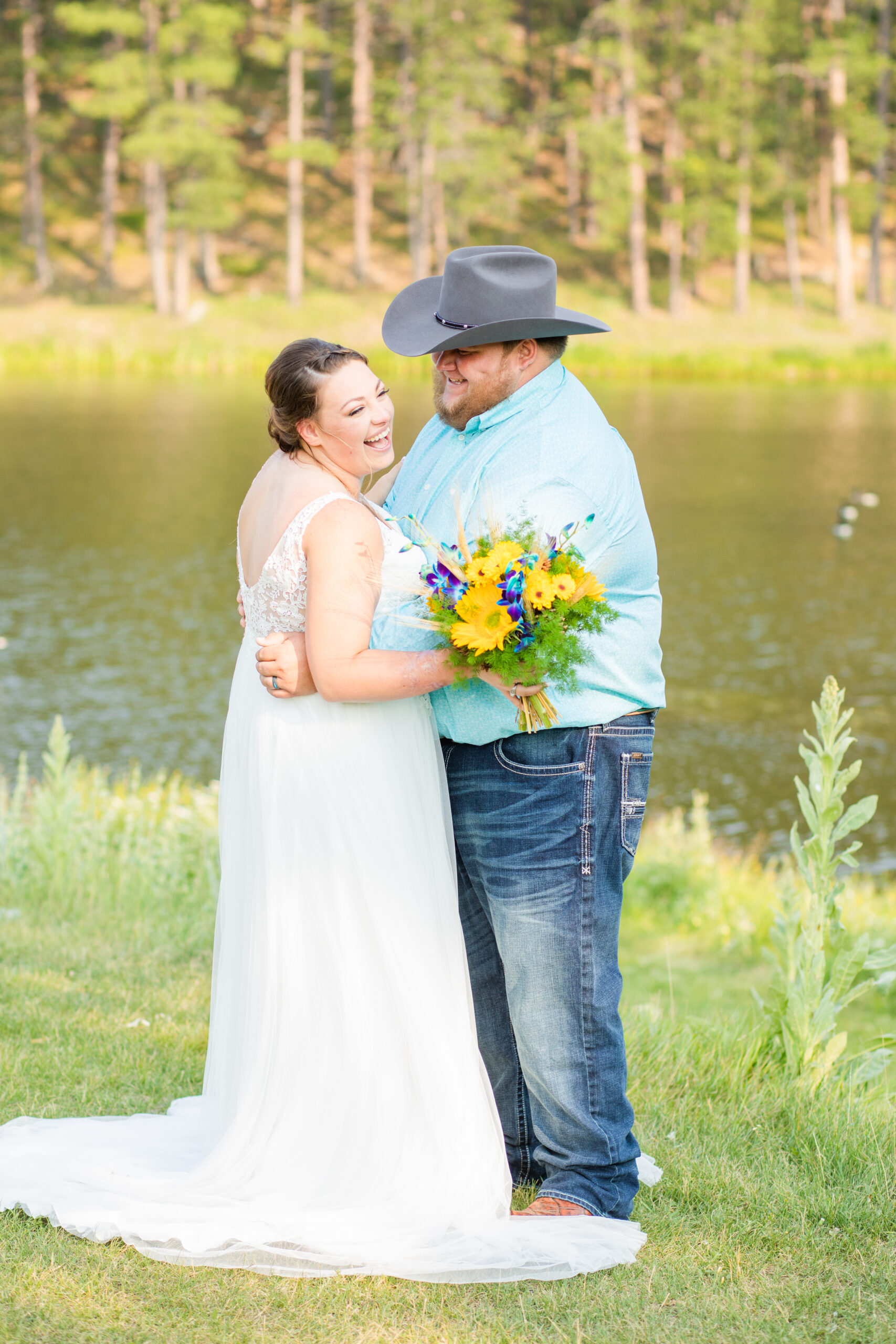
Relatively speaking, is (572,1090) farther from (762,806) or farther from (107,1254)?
(762,806)

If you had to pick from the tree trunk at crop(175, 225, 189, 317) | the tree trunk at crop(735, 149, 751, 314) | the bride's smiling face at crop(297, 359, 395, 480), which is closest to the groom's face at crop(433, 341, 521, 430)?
the bride's smiling face at crop(297, 359, 395, 480)

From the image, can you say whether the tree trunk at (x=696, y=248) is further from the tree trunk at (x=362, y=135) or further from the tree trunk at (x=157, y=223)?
the tree trunk at (x=157, y=223)

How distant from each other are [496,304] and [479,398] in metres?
0.23

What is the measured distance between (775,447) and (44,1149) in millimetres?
25271

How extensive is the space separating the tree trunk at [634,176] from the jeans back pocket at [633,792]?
4181cm

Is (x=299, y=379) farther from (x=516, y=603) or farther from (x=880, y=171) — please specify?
(x=880, y=171)

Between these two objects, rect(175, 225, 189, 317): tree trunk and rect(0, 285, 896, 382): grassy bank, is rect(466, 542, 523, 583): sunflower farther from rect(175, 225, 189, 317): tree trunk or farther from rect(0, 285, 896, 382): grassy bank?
rect(175, 225, 189, 317): tree trunk

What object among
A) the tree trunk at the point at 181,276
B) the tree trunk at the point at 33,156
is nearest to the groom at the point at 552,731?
the tree trunk at the point at 181,276

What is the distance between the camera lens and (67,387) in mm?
32500

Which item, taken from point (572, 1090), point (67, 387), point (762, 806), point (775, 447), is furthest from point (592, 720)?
point (67, 387)

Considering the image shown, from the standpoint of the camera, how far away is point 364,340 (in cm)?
3647

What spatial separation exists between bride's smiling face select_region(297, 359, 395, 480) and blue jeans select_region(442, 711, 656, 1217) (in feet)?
2.52

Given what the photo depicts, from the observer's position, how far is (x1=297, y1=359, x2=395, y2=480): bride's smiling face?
3414 mm

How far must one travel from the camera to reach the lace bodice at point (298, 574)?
3.32 metres
